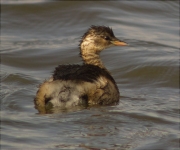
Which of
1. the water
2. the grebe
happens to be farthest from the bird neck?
the water

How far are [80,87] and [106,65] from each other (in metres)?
3.67

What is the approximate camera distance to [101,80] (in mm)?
10922

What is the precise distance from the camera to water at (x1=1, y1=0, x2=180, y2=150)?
9.49 meters

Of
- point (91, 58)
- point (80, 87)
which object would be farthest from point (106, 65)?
point (80, 87)

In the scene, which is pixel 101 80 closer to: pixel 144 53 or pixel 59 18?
pixel 144 53

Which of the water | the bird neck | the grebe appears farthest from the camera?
the bird neck

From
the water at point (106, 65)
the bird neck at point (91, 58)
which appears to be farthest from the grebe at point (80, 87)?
the water at point (106, 65)

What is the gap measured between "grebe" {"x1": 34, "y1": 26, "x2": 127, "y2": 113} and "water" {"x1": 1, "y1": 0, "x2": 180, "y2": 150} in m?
0.15

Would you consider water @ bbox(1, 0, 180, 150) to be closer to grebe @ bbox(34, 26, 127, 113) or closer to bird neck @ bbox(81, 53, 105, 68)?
grebe @ bbox(34, 26, 127, 113)

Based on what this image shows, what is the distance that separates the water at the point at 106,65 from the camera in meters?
9.49

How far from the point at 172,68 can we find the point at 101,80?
3.16 m

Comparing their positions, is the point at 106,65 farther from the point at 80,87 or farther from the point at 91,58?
the point at 80,87

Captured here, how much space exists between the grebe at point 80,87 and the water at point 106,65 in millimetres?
149

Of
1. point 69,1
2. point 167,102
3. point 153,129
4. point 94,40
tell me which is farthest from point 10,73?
point 69,1
